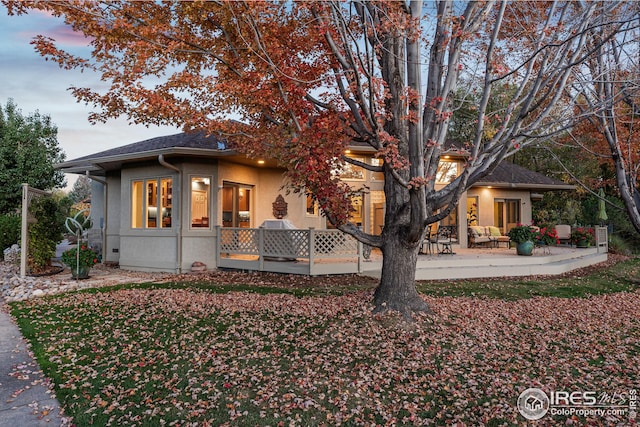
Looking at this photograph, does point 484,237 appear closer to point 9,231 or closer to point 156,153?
point 156,153

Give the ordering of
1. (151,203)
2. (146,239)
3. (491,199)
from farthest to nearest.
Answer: (491,199), (151,203), (146,239)

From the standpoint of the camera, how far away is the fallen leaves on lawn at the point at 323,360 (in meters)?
3.23

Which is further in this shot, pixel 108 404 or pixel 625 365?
pixel 625 365

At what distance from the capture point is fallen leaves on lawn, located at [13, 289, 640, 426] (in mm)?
3234

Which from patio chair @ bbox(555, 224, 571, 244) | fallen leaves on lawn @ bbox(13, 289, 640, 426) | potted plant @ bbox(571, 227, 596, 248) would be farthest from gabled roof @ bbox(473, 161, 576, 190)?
fallen leaves on lawn @ bbox(13, 289, 640, 426)

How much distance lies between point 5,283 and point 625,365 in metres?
11.9

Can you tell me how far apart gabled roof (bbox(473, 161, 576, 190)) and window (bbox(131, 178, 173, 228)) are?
11.2 m

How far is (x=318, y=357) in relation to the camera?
4.27 meters

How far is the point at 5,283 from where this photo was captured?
9.19 m

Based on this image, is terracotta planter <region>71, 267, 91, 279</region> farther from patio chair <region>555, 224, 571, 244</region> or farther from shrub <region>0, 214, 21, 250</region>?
patio chair <region>555, 224, 571, 244</region>

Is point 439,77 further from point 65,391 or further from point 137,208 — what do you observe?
point 137,208

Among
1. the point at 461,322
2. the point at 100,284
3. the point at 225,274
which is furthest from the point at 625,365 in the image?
the point at 100,284

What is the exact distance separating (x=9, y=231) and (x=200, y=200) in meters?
9.63

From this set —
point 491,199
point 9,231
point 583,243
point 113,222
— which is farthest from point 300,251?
point 9,231
